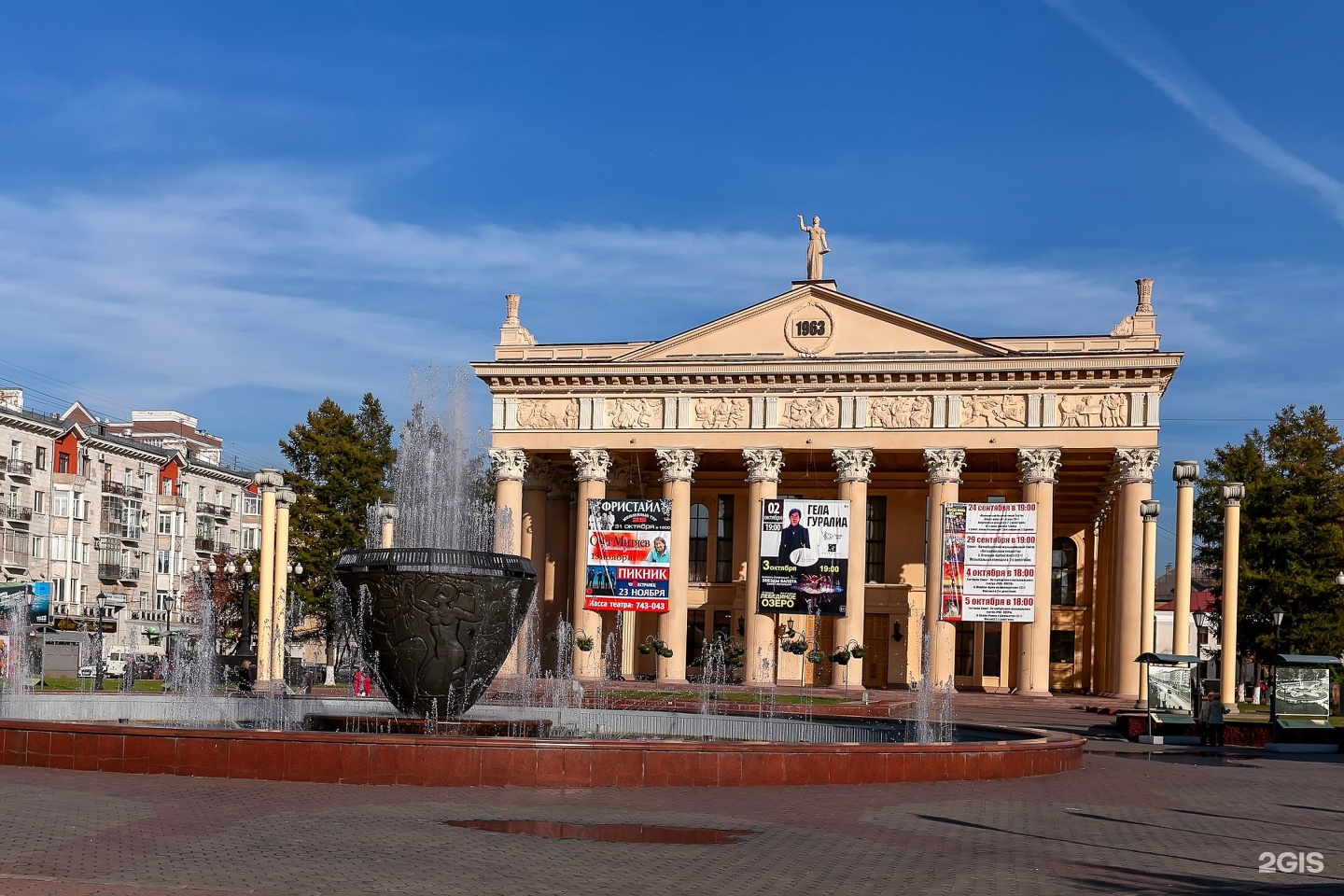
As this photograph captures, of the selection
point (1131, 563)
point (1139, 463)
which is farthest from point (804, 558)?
point (1139, 463)

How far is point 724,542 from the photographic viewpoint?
187 ft

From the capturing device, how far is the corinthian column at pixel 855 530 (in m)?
48.8

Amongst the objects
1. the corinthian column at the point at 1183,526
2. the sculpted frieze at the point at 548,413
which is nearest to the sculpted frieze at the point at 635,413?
the sculpted frieze at the point at 548,413

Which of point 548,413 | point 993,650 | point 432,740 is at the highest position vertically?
point 548,413

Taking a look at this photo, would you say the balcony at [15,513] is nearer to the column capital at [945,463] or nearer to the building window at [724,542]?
the building window at [724,542]

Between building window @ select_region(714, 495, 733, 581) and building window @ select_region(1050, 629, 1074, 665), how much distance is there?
1276 cm

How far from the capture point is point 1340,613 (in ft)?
174

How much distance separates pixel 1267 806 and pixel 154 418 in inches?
3087

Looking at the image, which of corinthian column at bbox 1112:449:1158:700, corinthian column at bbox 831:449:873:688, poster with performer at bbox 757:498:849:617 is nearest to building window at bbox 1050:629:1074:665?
corinthian column at bbox 1112:449:1158:700

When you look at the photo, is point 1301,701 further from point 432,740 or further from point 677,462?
point 677,462

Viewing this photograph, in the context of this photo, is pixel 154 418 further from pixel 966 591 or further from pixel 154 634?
pixel 966 591

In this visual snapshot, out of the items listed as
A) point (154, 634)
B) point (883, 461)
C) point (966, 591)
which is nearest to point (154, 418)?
point (154, 634)

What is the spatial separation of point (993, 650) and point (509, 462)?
A: 19.1 metres

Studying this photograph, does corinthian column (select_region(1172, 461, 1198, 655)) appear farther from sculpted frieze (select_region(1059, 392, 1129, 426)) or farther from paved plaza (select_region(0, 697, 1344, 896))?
paved plaza (select_region(0, 697, 1344, 896))
